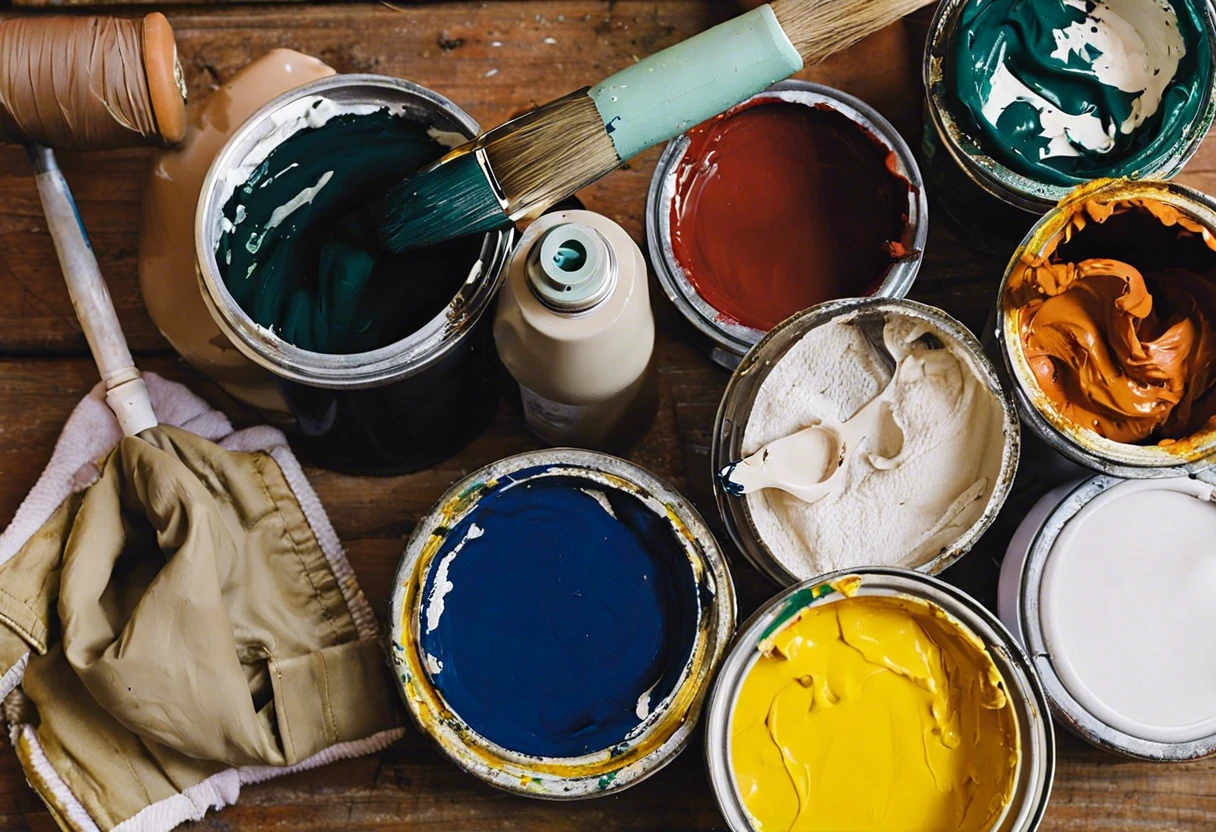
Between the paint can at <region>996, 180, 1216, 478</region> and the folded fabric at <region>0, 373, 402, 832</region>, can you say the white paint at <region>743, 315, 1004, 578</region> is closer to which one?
the paint can at <region>996, 180, 1216, 478</region>

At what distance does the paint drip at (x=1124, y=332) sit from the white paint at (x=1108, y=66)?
145 mm

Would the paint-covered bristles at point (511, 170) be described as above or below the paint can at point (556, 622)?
above

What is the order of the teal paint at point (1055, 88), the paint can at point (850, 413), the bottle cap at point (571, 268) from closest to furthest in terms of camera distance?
the bottle cap at point (571, 268) < the paint can at point (850, 413) < the teal paint at point (1055, 88)

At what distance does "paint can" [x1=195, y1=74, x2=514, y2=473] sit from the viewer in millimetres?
1008

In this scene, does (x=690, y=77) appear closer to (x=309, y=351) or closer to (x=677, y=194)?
(x=677, y=194)

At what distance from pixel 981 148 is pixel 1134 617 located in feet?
1.70

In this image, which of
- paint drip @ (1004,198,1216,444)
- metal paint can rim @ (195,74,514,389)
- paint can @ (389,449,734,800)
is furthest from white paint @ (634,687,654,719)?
paint drip @ (1004,198,1216,444)

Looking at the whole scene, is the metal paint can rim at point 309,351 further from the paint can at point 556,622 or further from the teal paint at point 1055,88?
the teal paint at point 1055,88

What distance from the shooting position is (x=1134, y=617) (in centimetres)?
114

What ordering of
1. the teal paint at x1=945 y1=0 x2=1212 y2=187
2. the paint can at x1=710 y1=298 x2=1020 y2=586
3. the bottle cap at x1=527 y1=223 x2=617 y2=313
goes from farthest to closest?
1. the teal paint at x1=945 y1=0 x2=1212 y2=187
2. the paint can at x1=710 y1=298 x2=1020 y2=586
3. the bottle cap at x1=527 y1=223 x2=617 y2=313

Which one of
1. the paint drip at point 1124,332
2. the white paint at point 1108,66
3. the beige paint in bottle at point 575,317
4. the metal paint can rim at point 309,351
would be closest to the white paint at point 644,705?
the beige paint in bottle at point 575,317

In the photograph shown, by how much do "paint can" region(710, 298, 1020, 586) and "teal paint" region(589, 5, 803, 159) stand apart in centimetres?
23

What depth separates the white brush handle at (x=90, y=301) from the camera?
1186 mm

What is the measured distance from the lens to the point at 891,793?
1076mm
